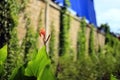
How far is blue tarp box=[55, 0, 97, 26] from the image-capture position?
14764 mm

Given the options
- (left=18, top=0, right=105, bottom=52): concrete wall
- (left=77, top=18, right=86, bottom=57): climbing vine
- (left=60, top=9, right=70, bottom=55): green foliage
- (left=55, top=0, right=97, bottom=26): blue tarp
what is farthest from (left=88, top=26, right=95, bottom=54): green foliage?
(left=60, top=9, right=70, bottom=55): green foliage

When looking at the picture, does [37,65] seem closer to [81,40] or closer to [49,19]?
[49,19]

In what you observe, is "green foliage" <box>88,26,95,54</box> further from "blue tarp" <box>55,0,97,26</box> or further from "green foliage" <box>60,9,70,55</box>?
"green foliage" <box>60,9,70,55</box>

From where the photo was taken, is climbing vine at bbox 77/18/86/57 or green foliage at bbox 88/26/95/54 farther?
green foliage at bbox 88/26/95/54

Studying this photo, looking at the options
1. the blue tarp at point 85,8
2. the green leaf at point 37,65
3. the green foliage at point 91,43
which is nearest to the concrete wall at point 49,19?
the blue tarp at point 85,8

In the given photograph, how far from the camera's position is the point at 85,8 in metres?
16.4

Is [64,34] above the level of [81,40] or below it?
above

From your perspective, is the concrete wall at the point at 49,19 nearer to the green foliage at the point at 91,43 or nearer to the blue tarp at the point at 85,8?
the blue tarp at the point at 85,8

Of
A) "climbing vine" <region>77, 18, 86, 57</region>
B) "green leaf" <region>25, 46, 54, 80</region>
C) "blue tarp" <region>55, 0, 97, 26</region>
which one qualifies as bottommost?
"green leaf" <region>25, 46, 54, 80</region>

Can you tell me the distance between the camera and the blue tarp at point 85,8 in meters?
14.8

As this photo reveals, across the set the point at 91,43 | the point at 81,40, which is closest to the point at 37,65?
the point at 81,40

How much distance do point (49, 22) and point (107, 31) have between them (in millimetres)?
14569

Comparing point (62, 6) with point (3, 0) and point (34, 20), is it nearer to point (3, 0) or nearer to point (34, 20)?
point (34, 20)

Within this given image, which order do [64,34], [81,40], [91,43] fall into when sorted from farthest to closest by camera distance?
[91,43]
[81,40]
[64,34]
